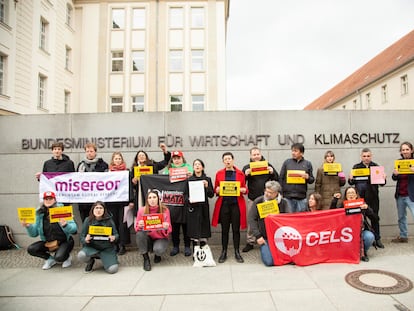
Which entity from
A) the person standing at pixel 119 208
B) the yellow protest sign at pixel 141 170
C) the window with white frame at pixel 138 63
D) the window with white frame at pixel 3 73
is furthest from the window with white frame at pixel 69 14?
the yellow protest sign at pixel 141 170

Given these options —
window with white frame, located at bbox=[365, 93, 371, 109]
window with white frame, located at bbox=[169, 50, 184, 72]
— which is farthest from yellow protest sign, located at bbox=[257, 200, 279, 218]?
window with white frame, located at bbox=[365, 93, 371, 109]

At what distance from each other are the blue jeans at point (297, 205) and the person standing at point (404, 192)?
2.00 meters

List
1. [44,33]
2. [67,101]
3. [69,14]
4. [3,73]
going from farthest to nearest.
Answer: [69,14] → [67,101] → [44,33] → [3,73]

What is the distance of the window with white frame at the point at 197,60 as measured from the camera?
81.6 feet

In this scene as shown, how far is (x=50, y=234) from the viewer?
534 centimetres

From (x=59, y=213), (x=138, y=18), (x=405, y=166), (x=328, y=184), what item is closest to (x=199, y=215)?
(x=59, y=213)

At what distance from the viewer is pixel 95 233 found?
5066mm

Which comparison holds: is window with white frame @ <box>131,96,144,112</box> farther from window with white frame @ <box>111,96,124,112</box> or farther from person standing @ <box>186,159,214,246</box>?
person standing @ <box>186,159,214,246</box>

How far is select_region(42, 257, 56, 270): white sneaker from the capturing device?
5266mm

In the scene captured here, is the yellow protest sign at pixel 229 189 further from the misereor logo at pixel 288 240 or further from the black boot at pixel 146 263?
the black boot at pixel 146 263

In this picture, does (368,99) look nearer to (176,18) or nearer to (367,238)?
(176,18)

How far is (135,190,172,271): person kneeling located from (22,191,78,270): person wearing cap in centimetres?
124

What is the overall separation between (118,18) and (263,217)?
25.8 metres

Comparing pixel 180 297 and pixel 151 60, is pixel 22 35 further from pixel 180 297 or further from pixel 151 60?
pixel 180 297
